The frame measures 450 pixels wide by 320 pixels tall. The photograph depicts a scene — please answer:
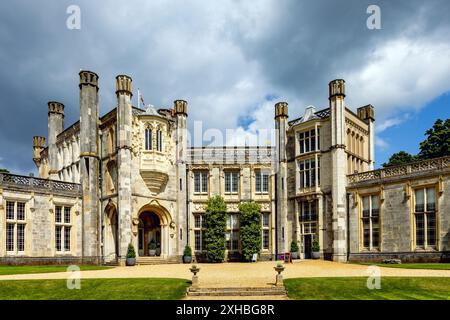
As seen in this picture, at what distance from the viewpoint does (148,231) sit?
38062 mm

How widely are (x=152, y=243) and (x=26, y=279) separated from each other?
18.5m

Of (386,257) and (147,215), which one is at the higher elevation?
(147,215)

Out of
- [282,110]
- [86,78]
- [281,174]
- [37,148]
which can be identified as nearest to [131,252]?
[281,174]

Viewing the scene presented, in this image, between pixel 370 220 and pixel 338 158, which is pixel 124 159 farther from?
pixel 370 220

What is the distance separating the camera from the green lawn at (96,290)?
52.3ft

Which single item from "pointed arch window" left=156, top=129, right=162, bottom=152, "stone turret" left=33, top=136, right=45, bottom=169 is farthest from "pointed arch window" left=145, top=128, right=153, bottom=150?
"stone turret" left=33, top=136, right=45, bottom=169

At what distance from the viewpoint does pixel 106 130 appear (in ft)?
118

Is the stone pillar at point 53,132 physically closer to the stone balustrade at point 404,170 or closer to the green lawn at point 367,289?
the stone balustrade at point 404,170

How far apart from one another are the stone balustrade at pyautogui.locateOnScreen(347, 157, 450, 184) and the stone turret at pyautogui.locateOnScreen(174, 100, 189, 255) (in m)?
14.3

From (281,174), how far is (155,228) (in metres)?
12.6

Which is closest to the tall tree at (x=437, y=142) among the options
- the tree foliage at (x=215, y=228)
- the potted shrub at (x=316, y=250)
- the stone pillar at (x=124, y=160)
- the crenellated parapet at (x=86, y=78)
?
the potted shrub at (x=316, y=250)

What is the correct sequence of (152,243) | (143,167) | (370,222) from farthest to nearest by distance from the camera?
(152,243)
(143,167)
(370,222)
